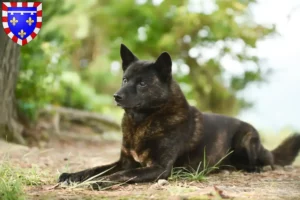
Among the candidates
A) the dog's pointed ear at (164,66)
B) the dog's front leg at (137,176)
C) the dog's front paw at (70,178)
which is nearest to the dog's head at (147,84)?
the dog's pointed ear at (164,66)

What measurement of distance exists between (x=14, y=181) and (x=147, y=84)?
1505mm

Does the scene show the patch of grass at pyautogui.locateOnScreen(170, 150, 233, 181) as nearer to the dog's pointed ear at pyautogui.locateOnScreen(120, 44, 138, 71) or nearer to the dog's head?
the dog's head

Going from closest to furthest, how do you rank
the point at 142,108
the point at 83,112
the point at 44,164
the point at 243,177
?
the point at 142,108 < the point at 243,177 < the point at 44,164 < the point at 83,112

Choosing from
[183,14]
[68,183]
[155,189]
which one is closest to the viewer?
[155,189]

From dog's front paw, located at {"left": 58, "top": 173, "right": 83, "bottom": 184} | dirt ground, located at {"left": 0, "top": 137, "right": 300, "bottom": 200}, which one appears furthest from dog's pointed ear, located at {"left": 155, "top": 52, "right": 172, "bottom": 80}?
dog's front paw, located at {"left": 58, "top": 173, "right": 83, "bottom": 184}

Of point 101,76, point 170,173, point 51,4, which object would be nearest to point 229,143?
point 170,173

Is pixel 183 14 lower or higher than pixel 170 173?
higher

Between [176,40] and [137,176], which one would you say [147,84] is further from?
[176,40]

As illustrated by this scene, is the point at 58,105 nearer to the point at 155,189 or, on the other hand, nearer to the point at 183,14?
the point at 183,14

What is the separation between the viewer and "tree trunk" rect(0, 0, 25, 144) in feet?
20.4

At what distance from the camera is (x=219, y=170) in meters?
5.09

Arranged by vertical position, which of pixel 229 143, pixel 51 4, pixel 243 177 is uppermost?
pixel 51 4

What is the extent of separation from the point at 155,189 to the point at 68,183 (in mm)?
841

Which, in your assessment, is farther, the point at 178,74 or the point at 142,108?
the point at 178,74
